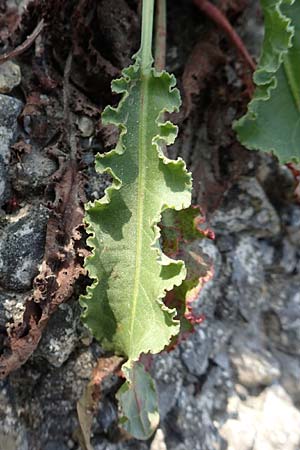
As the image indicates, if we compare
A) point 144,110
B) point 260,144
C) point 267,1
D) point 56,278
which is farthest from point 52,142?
point 267,1

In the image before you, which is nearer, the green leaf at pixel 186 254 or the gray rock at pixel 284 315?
the green leaf at pixel 186 254

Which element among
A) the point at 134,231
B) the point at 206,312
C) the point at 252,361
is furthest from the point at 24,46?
the point at 252,361

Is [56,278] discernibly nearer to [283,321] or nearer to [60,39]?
[60,39]

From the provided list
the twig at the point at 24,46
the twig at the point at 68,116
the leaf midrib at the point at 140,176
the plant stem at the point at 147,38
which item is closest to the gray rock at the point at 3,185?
the twig at the point at 68,116

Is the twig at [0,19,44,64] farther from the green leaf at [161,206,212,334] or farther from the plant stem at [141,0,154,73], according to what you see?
the green leaf at [161,206,212,334]

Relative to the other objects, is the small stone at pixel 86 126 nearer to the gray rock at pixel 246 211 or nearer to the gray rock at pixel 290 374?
the gray rock at pixel 246 211

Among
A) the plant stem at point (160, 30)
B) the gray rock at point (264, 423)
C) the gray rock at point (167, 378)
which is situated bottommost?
the gray rock at point (264, 423)

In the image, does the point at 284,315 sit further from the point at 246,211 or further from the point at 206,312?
the point at 246,211
